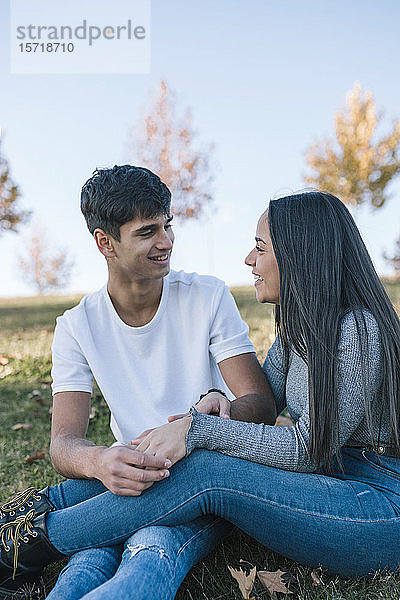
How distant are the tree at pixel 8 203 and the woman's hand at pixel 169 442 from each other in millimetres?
16253

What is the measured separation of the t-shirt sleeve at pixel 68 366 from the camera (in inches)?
112

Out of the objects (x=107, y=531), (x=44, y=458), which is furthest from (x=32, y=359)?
(x=107, y=531)

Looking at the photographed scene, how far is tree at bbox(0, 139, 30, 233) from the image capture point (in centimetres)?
1736

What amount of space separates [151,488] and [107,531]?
0.68ft

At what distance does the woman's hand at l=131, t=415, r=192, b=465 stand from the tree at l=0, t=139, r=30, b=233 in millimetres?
16253

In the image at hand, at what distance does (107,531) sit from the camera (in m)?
2.13

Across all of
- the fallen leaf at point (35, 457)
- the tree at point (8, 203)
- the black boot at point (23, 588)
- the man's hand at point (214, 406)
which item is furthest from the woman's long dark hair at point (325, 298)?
the tree at point (8, 203)

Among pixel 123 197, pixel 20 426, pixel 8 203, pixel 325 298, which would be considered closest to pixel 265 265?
pixel 325 298

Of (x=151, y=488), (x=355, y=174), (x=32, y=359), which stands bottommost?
(x=32, y=359)

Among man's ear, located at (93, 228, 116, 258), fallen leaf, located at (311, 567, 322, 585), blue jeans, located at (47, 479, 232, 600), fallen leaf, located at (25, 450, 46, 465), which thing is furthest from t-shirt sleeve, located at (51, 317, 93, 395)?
fallen leaf, located at (25, 450, 46, 465)

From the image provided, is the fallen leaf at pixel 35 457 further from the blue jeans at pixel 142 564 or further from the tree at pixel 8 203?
the tree at pixel 8 203

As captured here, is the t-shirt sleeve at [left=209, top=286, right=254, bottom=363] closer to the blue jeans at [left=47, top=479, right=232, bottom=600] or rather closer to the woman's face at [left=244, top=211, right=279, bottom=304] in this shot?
the woman's face at [left=244, top=211, right=279, bottom=304]

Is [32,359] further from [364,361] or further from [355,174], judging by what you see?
→ [355,174]

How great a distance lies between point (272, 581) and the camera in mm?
2176
